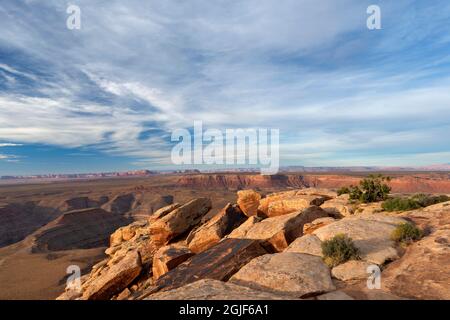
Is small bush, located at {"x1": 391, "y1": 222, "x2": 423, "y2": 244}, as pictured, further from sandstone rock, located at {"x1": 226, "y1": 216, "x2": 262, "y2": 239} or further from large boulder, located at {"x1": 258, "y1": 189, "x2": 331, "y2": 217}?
large boulder, located at {"x1": 258, "y1": 189, "x2": 331, "y2": 217}

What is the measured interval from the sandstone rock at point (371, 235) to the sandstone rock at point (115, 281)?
10.4 m

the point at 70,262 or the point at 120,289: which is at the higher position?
the point at 120,289

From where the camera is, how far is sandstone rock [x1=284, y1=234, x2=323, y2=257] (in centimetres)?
1014

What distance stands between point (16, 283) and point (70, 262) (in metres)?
6.39

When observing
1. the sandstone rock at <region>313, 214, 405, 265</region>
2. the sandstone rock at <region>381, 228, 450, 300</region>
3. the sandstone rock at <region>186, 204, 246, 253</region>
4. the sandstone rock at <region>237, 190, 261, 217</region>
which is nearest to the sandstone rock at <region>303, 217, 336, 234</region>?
the sandstone rock at <region>313, 214, 405, 265</region>

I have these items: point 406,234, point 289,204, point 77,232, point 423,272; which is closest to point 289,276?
point 423,272

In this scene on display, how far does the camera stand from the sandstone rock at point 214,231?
1733 cm

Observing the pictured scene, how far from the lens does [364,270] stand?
8344 mm

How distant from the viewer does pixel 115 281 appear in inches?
609

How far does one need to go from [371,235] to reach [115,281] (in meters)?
12.8

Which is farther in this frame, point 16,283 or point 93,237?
point 93,237

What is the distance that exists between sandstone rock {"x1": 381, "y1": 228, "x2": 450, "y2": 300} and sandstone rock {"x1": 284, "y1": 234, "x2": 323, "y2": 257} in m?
2.25
